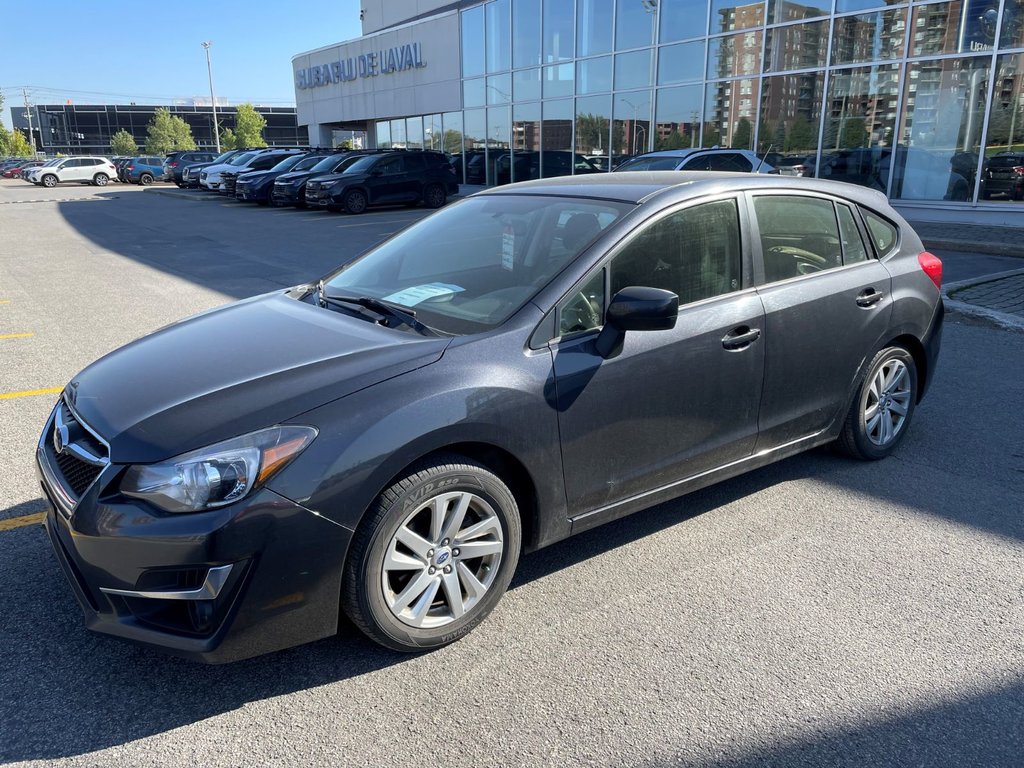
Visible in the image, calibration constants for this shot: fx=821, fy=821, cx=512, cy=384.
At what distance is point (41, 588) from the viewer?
337 centimetres

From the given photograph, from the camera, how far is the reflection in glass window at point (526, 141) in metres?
27.5

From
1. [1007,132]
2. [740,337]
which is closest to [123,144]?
[1007,132]

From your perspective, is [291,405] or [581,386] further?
[581,386]

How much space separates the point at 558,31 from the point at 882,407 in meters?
24.0

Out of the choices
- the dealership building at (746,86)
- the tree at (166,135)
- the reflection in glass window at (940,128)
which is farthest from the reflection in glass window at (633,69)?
the tree at (166,135)

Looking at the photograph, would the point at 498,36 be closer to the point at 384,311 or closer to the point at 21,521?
the point at 384,311

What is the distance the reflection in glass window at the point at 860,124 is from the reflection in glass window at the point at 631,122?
5.57 m

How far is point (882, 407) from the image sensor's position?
4699 mm

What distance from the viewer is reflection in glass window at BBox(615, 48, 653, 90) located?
22.7 meters

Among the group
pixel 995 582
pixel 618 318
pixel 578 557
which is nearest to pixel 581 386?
pixel 618 318

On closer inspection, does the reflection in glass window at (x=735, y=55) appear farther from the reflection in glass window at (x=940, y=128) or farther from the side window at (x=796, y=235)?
the side window at (x=796, y=235)

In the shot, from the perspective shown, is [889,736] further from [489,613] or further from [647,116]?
[647,116]

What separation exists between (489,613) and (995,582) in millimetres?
2170

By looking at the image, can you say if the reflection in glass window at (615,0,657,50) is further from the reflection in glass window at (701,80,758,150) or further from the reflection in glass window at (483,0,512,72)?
the reflection in glass window at (483,0,512,72)
